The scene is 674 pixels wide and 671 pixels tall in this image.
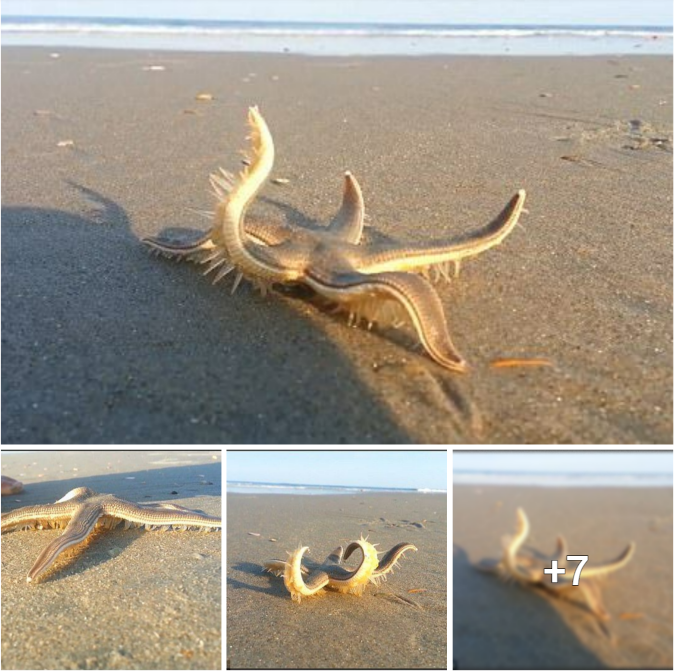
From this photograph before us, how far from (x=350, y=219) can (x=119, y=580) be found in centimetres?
132

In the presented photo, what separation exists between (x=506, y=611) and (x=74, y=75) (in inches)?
256

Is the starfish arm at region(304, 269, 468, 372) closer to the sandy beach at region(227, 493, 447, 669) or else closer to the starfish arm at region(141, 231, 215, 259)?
the sandy beach at region(227, 493, 447, 669)

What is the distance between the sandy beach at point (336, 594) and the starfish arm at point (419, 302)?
15.6 inches

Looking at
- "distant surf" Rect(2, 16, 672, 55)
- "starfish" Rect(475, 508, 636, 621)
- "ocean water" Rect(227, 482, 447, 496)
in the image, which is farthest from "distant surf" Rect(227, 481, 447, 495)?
"distant surf" Rect(2, 16, 672, 55)

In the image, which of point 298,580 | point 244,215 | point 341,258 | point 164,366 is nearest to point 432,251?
point 341,258

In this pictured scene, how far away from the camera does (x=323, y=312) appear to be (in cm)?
216

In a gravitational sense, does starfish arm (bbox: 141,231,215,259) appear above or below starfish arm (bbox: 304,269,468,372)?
above

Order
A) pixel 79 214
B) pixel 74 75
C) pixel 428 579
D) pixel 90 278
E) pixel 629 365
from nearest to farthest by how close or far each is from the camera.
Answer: pixel 629 365 → pixel 428 579 → pixel 90 278 → pixel 79 214 → pixel 74 75

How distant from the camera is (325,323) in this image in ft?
6.97

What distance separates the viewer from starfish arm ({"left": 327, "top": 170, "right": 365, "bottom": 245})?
2256 millimetres

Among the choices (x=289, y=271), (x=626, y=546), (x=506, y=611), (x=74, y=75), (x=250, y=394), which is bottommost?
(x=506, y=611)

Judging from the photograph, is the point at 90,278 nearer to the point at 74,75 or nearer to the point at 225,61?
the point at 74,75

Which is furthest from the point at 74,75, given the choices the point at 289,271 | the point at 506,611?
the point at 506,611

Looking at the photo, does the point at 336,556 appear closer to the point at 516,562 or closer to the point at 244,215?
the point at 516,562
